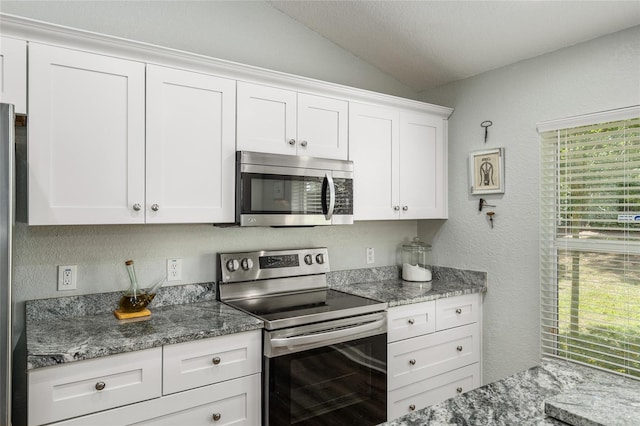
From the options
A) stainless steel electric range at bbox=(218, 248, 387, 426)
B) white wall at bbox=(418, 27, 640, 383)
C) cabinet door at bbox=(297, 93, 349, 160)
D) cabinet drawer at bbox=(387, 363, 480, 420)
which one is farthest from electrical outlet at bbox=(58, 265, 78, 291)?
white wall at bbox=(418, 27, 640, 383)

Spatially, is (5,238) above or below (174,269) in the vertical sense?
above

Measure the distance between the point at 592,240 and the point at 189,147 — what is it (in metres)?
2.30

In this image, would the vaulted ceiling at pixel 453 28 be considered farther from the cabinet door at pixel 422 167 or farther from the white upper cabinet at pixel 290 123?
the white upper cabinet at pixel 290 123

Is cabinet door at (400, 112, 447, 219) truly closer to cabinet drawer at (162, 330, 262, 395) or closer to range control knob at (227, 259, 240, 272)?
range control knob at (227, 259, 240, 272)

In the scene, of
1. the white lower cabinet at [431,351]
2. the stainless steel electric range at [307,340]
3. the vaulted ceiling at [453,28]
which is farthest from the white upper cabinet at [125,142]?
the white lower cabinet at [431,351]

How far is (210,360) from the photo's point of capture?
1.91 m

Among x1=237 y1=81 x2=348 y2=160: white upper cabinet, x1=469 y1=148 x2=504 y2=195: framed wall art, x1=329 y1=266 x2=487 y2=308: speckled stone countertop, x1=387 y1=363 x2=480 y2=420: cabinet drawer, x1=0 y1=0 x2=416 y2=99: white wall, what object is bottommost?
x1=387 y1=363 x2=480 y2=420: cabinet drawer

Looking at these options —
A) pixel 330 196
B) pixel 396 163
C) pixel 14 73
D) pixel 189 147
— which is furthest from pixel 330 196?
pixel 14 73

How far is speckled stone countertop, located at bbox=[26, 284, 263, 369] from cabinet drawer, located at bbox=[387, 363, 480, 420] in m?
1.09

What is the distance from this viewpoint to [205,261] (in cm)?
251

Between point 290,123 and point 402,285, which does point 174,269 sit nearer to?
point 290,123

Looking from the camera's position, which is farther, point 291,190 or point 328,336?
point 291,190

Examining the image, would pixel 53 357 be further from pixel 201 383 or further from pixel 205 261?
pixel 205 261

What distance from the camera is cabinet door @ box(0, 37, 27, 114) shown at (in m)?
1.72
